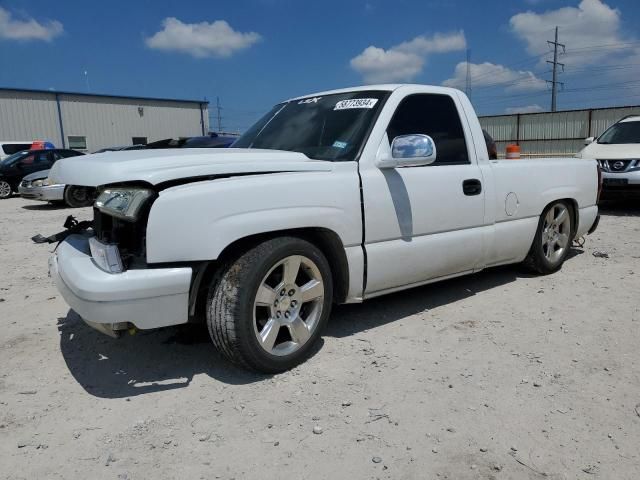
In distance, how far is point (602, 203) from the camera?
35.0ft

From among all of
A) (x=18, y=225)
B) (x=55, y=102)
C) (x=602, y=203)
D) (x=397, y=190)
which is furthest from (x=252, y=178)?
(x=55, y=102)

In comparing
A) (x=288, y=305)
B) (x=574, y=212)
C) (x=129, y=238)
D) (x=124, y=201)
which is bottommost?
(x=288, y=305)

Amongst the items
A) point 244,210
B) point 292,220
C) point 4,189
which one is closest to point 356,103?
point 292,220

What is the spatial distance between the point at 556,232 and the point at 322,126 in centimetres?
288

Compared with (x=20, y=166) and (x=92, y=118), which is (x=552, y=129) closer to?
(x=20, y=166)

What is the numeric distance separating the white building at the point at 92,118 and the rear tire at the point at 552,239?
103 ft

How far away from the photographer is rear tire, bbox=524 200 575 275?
504 centimetres

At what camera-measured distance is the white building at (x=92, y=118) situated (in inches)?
1166

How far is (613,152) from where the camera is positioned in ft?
30.3

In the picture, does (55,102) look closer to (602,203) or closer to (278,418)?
(602,203)

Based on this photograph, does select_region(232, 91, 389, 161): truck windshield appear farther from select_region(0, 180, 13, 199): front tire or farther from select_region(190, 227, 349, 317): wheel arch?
select_region(0, 180, 13, 199): front tire

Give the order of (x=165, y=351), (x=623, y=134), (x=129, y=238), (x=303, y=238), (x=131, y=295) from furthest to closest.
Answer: (x=623, y=134) < (x=165, y=351) < (x=303, y=238) < (x=129, y=238) < (x=131, y=295)

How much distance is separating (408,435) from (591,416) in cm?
98

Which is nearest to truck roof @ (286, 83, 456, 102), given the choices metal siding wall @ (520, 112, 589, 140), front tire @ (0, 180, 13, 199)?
front tire @ (0, 180, 13, 199)
